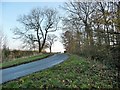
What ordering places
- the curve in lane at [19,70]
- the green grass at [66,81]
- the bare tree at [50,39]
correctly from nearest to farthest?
the green grass at [66,81]
the curve in lane at [19,70]
the bare tree at [50,39]

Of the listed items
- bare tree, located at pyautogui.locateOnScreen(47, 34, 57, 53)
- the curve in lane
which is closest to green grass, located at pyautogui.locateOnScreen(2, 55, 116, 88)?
the curve in lane

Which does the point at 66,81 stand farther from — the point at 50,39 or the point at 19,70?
the point at 50,39

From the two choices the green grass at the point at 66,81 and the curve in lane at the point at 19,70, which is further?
the curve in lane at the point at 19,70

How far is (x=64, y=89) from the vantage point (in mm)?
11047

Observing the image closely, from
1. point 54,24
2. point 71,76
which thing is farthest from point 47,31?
point 71,76

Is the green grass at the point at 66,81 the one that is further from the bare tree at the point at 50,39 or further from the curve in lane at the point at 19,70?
the bare tree at the point at 50,39

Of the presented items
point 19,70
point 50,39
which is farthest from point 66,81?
point 50,39

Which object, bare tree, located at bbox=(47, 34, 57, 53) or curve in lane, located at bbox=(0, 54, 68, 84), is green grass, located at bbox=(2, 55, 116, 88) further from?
bare tree, located at bbox=(47, 34, 57, 53)

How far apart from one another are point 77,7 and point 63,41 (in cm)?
1964

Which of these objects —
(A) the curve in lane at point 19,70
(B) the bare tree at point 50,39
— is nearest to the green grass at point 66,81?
(A) the curve in lane at point 19,70

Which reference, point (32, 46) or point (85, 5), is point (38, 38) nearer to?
point (32, 46)

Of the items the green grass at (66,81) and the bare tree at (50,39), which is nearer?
the green grass at (66,81)

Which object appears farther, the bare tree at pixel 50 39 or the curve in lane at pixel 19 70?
the bare tree at pixel 50 39

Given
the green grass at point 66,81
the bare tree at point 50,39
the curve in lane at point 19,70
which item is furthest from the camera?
the bare tree at point 50,39
